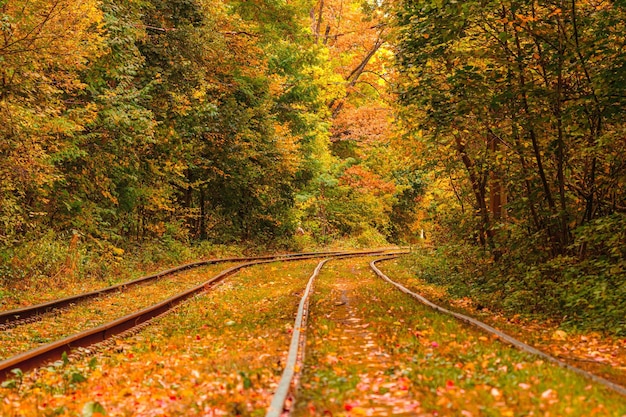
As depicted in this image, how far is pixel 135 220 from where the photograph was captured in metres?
25.9

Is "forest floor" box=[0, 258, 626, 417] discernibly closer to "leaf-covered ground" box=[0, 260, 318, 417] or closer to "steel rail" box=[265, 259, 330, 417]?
"leaf-covered ground" box=[0, 260, 318, 417]

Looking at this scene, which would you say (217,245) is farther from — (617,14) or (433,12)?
(617,14)

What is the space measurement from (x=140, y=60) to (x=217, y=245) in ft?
41.6

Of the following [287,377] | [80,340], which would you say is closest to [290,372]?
[287,377]

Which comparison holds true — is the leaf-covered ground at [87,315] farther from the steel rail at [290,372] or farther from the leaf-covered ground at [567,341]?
the leaf-covered ground at [567,341]

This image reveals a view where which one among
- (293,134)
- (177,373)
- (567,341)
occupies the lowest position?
(567,341)

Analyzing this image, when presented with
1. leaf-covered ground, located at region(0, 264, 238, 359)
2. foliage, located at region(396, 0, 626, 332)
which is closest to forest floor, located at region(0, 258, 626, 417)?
leaf-covered ground, located at region(0, 264, 238, 359)

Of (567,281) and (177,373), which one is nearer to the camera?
(177,373)

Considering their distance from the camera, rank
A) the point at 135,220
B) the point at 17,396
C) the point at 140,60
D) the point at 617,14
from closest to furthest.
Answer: the point at 17,396
the point at 617,14
the point at 140,60
the point at 135,220

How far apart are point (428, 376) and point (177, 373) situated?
3.02 m

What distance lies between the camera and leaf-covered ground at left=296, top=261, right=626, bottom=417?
16.9 ft

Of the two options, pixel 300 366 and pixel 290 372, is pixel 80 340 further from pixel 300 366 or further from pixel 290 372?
pixel 290 372

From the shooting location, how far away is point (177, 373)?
726cm

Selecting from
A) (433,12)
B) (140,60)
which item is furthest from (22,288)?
(433,12)
